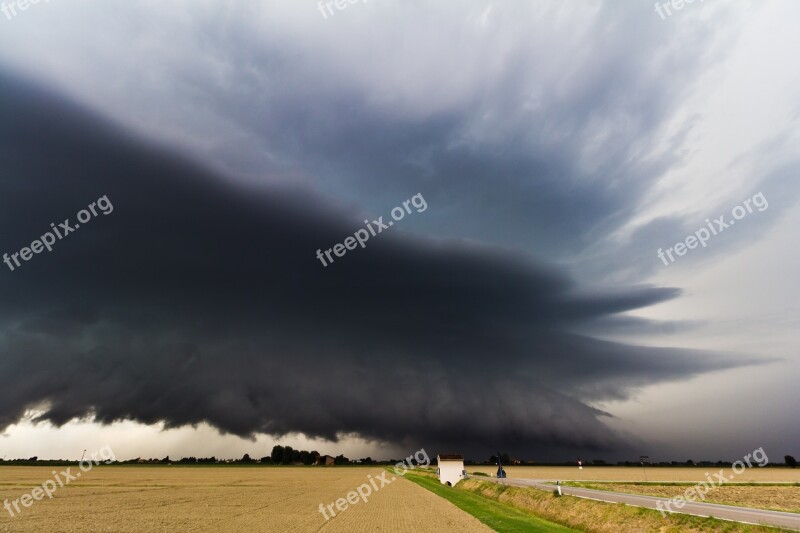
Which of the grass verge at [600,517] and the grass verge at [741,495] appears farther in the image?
the grass verge at [741,495]

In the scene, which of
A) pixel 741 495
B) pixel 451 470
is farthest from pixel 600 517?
pixel 451 470

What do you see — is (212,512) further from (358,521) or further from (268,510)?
(358,521)

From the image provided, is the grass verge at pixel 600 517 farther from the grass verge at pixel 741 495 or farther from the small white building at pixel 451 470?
the small white building at pixel 451 470

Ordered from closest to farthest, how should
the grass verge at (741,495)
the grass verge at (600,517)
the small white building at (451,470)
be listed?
the grass verge at (600,517)
the grass verge at (741,495)
the small white building at (451,470)

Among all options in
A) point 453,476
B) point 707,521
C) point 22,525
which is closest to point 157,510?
point 22,525

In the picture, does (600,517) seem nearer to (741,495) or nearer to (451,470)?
(741,495)

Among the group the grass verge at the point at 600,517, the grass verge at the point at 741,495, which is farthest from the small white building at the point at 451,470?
the grass verge at the point at 600,517

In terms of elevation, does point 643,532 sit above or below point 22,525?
below

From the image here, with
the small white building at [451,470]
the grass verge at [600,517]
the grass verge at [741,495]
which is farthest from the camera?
the small white building at [451,470]
